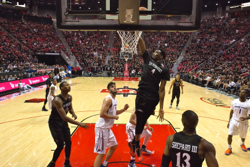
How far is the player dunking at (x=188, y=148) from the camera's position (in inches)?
67.7

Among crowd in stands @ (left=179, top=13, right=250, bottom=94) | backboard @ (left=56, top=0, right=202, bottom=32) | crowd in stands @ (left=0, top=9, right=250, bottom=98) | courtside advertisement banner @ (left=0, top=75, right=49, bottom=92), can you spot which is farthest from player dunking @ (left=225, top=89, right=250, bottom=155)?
crowd in stands @ (left=0, top=9, right=250, bottom=98)

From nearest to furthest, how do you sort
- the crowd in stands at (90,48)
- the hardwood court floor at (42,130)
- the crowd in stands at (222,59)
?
the hardwood court floor at (42,130)
the crowd in stands at (222,59)
the crowd in stands at (90,48)

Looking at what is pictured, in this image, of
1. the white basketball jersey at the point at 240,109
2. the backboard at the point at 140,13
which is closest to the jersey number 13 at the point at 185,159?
the white basketball jersey at the point at 240,109

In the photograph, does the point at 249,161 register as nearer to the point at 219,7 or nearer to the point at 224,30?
the point at 224,30

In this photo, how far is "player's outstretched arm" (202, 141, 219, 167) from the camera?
165 centimetres

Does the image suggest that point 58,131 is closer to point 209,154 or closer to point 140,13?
point 209,154

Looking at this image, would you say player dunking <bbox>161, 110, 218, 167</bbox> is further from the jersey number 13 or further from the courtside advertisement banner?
the courtside advertisement banner

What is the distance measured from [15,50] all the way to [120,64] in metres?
A: 15.0

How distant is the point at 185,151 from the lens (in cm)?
176

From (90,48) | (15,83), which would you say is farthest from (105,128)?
(90,48)

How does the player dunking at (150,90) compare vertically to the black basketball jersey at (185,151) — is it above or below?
above

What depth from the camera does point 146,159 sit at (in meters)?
3.96

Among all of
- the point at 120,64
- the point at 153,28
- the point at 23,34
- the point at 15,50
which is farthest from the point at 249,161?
the point at 23,34

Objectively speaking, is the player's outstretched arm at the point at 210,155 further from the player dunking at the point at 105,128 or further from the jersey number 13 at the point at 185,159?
the player dunking at the point at 105,128
